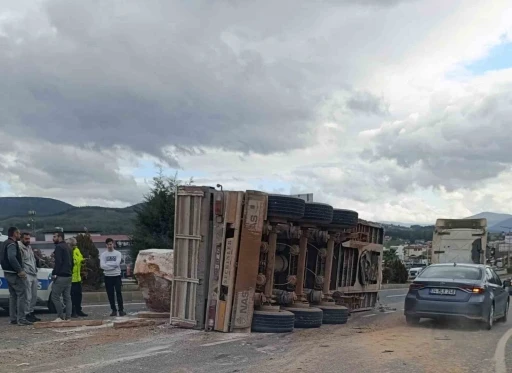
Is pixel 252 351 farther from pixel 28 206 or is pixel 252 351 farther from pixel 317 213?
pixel 28 206

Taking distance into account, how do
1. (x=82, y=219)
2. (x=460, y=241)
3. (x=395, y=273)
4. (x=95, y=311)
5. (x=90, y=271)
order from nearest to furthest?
1. (x=95, y=311)
2. (x=90, y=271)
3. (x=460, y=241)
4. (x=395, y=273)
5. (x=82, y=219)

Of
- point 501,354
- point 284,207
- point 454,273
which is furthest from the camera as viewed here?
point 454,273

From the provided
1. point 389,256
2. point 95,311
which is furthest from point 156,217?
point 389,256

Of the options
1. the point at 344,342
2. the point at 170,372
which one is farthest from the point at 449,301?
the point at 170,372

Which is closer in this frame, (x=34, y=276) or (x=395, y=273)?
(x=34, y=276)

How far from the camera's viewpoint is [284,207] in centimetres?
1102

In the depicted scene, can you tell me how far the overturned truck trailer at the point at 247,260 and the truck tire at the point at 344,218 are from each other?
0.02m

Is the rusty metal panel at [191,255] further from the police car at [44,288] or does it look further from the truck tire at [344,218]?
the police car at [44,288]

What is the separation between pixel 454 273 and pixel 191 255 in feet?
18.2

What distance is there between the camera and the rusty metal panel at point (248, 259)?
34.5ft

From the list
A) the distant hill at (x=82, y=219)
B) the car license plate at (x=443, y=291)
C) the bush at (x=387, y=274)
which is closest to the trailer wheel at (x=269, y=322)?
the car license plate at (x=443, y=291)

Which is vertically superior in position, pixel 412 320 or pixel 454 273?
pixel 454 273

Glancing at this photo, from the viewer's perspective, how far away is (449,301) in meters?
12.6

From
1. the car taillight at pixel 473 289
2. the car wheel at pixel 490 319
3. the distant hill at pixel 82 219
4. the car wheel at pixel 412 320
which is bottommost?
the car wheel at pixel 412 320
